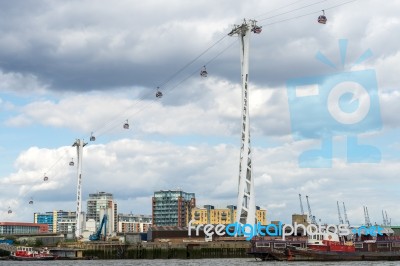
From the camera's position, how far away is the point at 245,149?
122 m

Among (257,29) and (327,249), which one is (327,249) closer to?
(327,249)

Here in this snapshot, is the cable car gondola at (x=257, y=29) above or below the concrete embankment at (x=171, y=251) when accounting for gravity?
above

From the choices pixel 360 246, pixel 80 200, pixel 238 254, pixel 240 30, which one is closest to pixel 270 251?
pixel 360 246

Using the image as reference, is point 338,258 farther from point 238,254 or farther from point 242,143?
point 238,254

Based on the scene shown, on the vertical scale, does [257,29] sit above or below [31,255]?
above

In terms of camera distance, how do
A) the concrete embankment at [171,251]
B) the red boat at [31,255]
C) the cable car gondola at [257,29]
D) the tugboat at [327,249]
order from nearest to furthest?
the cable car gondola at [257,29], the tugboat at [327,249], the concrete embankment at [171,251], the red boat at [31,255]

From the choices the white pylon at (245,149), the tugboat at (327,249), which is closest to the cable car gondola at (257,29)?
the white pylon at (245,149)

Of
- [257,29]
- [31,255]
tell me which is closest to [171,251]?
[31,255]

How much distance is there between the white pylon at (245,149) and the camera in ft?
399

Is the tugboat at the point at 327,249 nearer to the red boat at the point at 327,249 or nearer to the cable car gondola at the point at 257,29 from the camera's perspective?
the red boat at the point at 327,249

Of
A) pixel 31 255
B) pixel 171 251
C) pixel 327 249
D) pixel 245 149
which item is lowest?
pixel 31 255

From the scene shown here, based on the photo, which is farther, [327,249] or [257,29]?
[327,249]

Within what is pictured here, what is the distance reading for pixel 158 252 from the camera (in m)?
161

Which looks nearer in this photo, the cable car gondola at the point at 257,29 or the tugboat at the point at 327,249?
the cable car gondola at the point at 257,29
